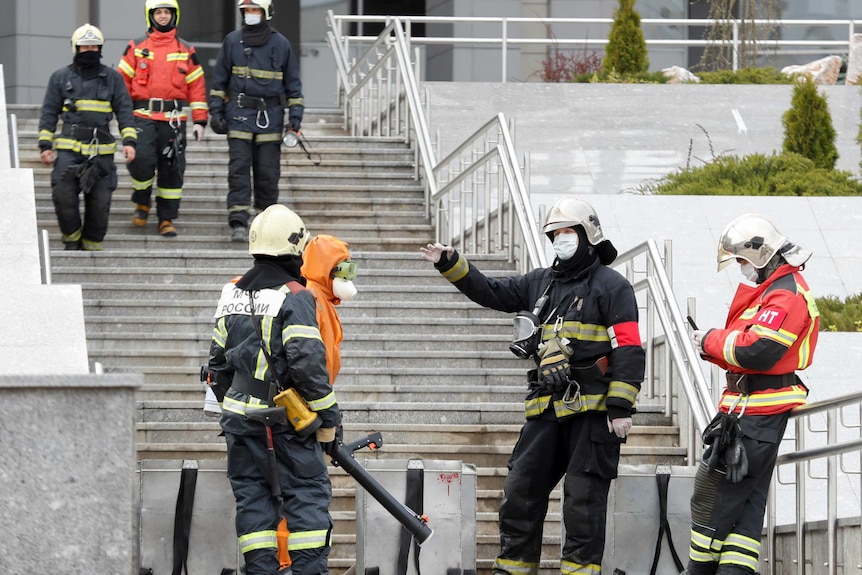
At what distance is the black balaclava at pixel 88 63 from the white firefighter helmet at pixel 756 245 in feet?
19.8

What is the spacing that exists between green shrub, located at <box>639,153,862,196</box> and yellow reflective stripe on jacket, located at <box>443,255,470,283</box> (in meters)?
7.09

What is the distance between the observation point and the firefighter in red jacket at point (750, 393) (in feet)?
23.6

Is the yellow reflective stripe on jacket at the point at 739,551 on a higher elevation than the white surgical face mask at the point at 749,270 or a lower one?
lower

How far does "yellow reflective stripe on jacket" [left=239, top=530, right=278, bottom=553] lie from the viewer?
6992 mm

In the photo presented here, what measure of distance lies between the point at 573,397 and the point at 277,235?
1.65m

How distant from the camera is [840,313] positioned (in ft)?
39.1

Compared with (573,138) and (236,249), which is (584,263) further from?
(573,138)

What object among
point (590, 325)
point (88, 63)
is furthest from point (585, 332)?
point (88, 63)

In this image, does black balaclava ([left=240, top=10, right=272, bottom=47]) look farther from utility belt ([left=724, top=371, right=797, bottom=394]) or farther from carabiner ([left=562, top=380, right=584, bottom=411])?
utility belt ([left=724, top=371, right=797, bottom=394])

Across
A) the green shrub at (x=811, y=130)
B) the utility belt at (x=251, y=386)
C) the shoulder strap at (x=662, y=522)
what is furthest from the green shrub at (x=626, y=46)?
the utility belt at (x=251, y=386)

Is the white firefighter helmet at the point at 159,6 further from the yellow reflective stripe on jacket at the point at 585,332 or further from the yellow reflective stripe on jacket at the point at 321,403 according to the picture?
the yellow reflective stripe on jacket at the point at 321,403

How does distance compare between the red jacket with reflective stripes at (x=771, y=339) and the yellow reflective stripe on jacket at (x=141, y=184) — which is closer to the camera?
the red jacket with reflective stripes at (x=771, y=339)

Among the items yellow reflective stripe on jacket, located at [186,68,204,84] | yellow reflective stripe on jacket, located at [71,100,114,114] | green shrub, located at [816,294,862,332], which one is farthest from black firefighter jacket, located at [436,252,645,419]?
yellow reflective stripe on jacket, located at [186,68,204,84]

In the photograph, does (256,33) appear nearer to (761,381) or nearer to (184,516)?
(184,516)
